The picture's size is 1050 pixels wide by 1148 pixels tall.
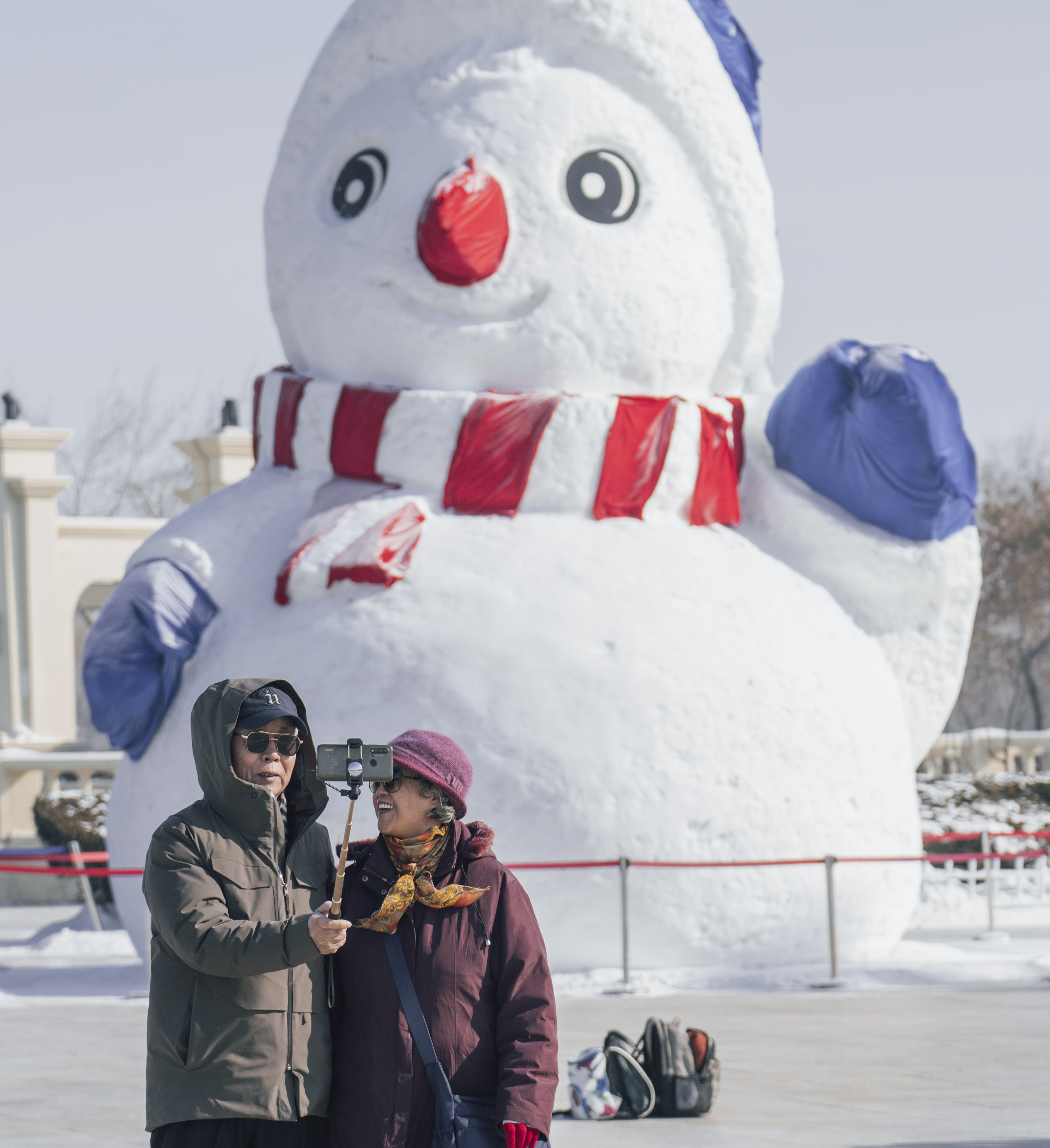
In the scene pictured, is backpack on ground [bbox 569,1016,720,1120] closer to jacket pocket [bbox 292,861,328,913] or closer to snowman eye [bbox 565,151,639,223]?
jacket pocket [bbox 292,861,328,913]

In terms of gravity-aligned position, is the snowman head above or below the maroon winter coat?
above

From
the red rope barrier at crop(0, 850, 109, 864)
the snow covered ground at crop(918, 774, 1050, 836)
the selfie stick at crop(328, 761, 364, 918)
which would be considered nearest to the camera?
the selfie stick at crop(328, 761, 364, 918)

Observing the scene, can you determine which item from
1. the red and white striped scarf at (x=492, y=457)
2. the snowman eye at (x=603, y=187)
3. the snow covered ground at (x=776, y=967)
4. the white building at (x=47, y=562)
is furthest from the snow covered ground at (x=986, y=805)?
the white building at (x=47, y=562)

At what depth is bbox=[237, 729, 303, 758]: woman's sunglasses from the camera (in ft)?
10.1

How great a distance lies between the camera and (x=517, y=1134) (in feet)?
9.58

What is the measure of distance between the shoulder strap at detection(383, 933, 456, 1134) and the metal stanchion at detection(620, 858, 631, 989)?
4.88m

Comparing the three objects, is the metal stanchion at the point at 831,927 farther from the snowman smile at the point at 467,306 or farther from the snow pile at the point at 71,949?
the snow pile at the point at 71,949

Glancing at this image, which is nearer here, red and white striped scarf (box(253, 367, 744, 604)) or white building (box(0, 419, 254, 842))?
red and white striped scarf (box(253, 367, 744, 604))

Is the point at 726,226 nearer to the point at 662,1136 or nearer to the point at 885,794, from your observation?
the point at 885,794

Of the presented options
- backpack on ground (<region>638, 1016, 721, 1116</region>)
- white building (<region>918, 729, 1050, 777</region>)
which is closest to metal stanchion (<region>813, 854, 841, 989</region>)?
backpack on ground (<region>638, 1016, 721, 1116</region>)

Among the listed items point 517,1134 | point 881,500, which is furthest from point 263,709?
point 881,500

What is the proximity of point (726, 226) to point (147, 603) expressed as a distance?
3.27m

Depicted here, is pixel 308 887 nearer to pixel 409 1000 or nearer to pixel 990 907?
pixel 409 1000

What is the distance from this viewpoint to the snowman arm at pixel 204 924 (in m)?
2.88
